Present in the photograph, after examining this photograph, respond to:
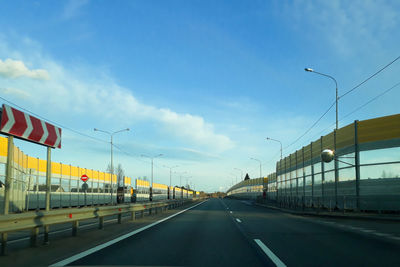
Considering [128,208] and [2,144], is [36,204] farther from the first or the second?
[128,208]

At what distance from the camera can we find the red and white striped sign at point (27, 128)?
9.30 m

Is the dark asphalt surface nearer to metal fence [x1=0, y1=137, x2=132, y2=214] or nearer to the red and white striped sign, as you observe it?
the red and white striped sign

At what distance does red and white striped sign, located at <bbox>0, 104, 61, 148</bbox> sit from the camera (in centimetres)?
930

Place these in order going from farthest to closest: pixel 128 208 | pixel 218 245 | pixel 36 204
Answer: pixel 36 204
pixel 128 208
pixel 218 245

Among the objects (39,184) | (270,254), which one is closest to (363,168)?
(270,254)

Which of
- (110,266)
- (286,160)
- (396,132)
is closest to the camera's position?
(110,266)

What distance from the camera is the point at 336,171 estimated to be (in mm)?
35312

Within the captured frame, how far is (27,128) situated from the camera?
33.5ft

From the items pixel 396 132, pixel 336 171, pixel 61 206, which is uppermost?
pixel 396 132

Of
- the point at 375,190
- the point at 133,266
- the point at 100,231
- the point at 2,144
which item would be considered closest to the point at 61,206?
the point at 2,144

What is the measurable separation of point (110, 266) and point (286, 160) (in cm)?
5819

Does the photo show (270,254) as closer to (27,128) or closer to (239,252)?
(239,252)

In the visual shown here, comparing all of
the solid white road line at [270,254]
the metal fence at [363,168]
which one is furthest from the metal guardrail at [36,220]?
the metal fence at [363,168]

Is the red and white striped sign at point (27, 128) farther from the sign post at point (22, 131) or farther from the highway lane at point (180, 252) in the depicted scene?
the highway lane at point (180, 252)
